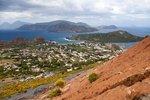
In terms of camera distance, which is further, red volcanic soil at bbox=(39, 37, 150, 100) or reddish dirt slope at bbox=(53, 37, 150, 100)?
reddish dirt slope at bbox=(53, 37, 150, 100)

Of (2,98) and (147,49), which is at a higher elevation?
(147,49)

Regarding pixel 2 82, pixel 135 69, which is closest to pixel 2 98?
pixel 2 82

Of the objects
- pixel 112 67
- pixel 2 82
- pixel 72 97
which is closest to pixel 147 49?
pixel 112 67

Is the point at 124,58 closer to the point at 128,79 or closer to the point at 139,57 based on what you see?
the point at 139,57

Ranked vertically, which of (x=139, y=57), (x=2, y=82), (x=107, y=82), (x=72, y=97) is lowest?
(x=2, y=82)

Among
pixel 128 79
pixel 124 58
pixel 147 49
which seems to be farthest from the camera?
pixel 124 58

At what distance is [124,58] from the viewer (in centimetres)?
3969

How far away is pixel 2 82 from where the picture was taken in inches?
4771

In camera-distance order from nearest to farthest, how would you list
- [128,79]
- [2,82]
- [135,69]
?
1. [128,79]
2. [135,69]
3. [2,82]

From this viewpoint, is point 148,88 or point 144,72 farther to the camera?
point 144,72

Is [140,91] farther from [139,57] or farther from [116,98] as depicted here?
[139,57]

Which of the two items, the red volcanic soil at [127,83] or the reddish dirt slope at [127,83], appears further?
the reddish dirt slope at [127,83]

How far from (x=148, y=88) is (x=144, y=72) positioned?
146 inches

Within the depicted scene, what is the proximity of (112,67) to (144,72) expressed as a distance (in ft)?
34.7
